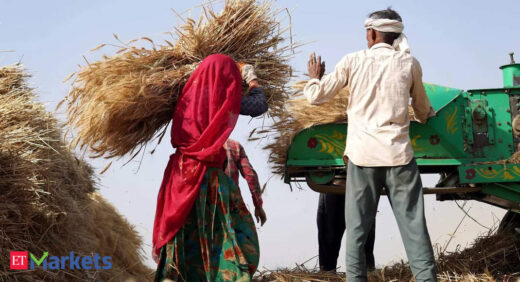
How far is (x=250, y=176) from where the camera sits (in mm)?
5031

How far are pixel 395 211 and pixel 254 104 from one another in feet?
→ 3.79

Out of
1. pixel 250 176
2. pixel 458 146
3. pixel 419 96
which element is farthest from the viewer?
pixel 458 146

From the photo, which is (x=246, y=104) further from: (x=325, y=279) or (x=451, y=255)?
(x=451, y=255)

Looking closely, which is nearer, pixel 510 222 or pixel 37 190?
pixel 37 190

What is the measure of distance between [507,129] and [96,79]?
343 cm

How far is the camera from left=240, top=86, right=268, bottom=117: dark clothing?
14.2 feet

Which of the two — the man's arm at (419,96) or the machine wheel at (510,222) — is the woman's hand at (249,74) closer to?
the man's arm at (419,96)

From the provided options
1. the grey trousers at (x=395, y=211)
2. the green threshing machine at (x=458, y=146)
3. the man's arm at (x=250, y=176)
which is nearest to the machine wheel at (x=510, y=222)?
the green threshing machine at (x=458, y=146)

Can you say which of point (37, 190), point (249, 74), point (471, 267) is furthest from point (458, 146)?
Answer: point (37, 190)

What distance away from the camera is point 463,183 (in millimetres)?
5402

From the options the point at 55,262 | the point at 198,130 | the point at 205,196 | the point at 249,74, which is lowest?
the point at 55,262

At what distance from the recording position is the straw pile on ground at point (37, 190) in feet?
16.6

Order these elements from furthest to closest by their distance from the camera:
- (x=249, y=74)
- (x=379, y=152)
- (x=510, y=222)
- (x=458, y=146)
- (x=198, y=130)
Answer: (x=510, y=222) → (x=458, y=146) → (x=249, y=74) → (x=198, y=130) → (x=379, y=152)

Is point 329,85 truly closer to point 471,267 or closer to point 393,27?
point 393,27
